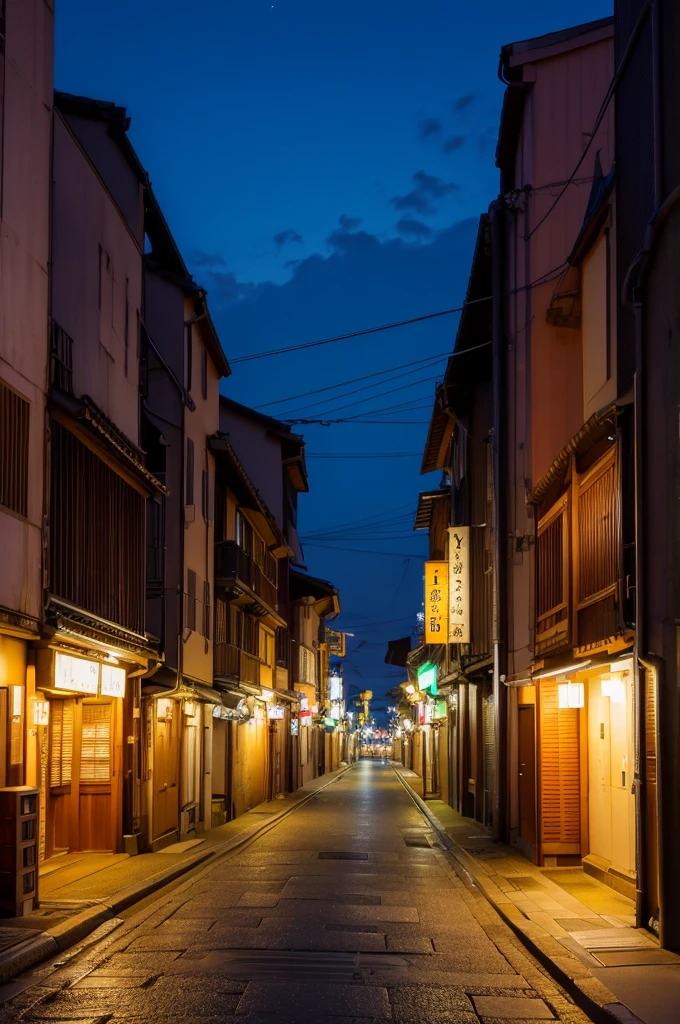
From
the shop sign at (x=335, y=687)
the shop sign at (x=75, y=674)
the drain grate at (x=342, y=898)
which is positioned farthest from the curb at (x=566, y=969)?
the shop sign at (x=335, y=687)

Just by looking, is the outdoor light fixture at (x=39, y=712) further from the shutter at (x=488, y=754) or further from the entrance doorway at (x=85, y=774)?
the shutter at (x=488, y=754)

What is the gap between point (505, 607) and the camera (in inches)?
1013

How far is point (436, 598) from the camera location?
3347 cm

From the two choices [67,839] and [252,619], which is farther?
[252,619]

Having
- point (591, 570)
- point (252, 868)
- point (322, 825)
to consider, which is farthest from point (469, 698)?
point (591, 570)

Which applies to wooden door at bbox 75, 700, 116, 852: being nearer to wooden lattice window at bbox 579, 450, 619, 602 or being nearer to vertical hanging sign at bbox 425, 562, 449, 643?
wooden lattice window at bbox 579, 450, 619, 602

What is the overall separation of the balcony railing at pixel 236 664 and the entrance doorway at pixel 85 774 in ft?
32.9

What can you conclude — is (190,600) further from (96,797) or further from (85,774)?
(96,797)

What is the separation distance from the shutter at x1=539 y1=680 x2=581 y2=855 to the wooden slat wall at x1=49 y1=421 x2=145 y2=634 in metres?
7.98

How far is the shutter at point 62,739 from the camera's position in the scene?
2092cm

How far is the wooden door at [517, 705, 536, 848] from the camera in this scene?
2127 centimetres

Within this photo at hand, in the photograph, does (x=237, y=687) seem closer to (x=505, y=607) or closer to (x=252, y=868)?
(x=505, y=607)

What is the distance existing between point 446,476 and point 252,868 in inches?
1007

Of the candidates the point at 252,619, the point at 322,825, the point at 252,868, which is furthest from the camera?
the point at 252,619
